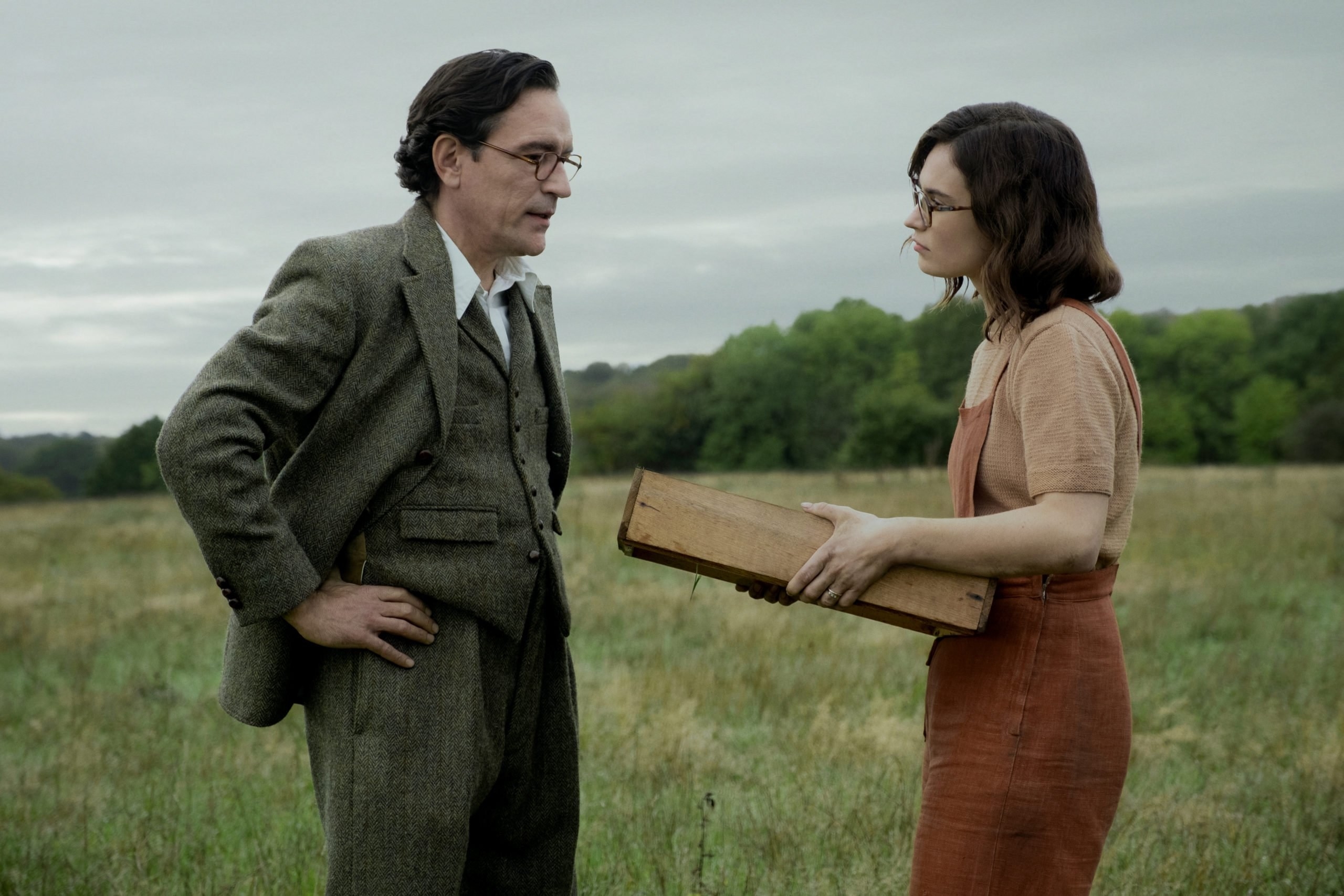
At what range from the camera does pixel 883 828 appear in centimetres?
444

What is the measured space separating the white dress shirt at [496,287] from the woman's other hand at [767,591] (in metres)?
0.77

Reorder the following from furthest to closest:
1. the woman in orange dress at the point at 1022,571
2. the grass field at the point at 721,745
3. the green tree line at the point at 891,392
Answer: the green tree line at the point at 891,392
the grass field at the point at 721,745
the woman in orange dress at the point at 1022,571

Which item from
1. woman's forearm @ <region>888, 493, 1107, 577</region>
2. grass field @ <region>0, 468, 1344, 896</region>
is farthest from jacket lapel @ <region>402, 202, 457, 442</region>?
grass field @ <region>0, 468, 1344, 896</region>

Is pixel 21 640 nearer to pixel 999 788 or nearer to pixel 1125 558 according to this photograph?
pixel 999 788

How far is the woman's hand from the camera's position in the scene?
85.7 inches

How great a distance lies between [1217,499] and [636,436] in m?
38.6

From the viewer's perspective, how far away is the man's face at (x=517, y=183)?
2.55m

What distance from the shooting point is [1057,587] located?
222 centimetres

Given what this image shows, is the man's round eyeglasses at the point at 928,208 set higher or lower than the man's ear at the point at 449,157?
lower

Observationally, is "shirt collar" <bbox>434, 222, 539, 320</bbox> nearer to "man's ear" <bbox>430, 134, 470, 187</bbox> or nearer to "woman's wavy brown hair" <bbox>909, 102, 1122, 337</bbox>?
"man's ear" <bbox>430, 134, 470, 187</bbox>

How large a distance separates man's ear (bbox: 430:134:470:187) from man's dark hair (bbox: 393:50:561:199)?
0.01 meters

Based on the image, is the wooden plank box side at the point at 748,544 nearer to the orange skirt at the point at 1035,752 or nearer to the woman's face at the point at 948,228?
the orange skirt at the point at 1035,752

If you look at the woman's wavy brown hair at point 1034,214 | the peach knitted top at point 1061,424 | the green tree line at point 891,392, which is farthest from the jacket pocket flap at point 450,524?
the green tree line at point 891,392

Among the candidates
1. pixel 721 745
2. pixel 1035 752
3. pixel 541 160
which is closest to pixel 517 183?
pixel 541 160
